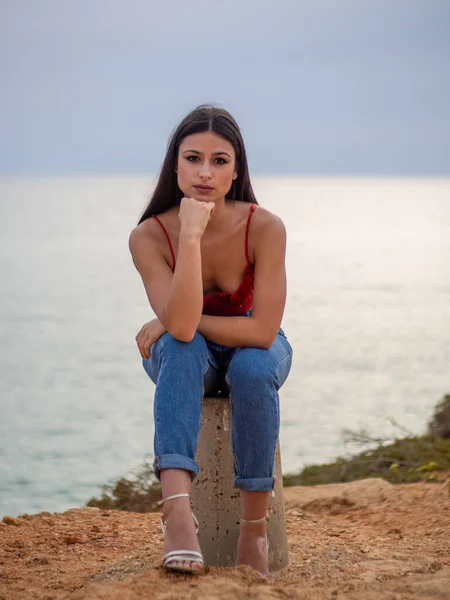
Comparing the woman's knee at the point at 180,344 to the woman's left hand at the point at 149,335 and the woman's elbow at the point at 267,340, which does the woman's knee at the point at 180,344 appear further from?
the woman's elbow at the point at 267,340

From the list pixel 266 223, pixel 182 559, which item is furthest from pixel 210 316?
pixel 182 559

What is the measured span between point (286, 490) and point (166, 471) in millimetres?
3403

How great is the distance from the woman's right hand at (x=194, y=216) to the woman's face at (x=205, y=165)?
11 cm

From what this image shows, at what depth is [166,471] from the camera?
3.80 metres

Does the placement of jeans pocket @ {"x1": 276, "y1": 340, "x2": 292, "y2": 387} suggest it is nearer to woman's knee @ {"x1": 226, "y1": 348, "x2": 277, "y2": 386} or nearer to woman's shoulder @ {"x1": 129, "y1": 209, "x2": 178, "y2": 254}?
woman's knee @ {"x1": 226, "y1": 348, "x2": 277, "y2": 386}

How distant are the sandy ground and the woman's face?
176 centimetres

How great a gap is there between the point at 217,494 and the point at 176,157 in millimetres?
1650

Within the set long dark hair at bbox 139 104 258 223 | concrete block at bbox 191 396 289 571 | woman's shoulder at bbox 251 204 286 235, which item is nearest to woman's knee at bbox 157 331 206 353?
concrete block at bbox 191 396 289 571

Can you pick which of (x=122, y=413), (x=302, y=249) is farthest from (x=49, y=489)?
(x=302, y=249)

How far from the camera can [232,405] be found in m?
4.01

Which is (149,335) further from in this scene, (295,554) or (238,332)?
(295,554)

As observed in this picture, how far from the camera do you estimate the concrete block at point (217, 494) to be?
14.3 feet

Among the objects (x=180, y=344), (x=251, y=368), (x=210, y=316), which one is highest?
(x=210, y=316)

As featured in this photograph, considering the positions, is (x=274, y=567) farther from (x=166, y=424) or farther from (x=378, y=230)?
(x=378, y=230)
